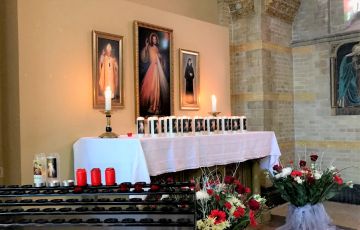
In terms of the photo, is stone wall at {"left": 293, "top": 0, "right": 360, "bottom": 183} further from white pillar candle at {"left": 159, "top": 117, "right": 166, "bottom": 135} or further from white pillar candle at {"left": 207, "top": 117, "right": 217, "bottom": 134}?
white pillar candle at {"left": 159, "top": 117, "right": 166, "bottom": 135}

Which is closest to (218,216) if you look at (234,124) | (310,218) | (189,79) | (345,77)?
(310,218)

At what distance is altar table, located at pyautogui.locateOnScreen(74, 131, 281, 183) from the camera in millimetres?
3873

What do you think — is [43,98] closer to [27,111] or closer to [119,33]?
[27,111]

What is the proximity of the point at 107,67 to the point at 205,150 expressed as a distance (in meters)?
1.71

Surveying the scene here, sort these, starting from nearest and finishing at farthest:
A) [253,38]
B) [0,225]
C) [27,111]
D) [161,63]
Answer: [0,225]
[27,111]
[161,63]
[253,38]

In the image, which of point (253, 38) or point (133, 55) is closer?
point (133, 55)

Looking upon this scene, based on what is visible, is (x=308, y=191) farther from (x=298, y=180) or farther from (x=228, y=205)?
(x=228, y=205)

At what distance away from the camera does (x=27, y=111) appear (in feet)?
13.5

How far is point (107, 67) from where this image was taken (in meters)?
4.98

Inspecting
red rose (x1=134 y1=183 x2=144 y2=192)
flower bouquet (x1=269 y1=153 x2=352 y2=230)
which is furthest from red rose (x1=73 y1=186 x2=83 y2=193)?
flower bouquet (x1=269 y1=153 x2=352 y2=230)

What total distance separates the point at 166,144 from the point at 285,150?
15.0ft

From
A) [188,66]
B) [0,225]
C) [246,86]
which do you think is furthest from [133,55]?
[0,225]

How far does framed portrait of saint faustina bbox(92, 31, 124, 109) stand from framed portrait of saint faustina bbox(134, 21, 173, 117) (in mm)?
299

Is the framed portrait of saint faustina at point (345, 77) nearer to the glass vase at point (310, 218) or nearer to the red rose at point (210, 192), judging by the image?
the glass vase at point (310, 218)
